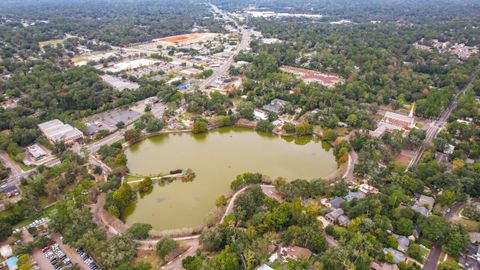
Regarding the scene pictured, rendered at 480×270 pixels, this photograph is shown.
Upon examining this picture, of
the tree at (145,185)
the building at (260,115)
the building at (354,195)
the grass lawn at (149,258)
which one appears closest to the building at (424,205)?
the building at (354,195)

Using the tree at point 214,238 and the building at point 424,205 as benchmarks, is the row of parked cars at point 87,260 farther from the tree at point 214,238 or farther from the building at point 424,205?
the building at point 424,205

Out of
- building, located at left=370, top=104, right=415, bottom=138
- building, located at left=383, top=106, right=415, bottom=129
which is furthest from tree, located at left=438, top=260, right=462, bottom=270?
building, located at left=383, top=106, right=415, bottom=129

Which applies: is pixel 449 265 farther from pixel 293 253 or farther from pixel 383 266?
pixel 293 253

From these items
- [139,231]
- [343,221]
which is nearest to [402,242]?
[343,221]

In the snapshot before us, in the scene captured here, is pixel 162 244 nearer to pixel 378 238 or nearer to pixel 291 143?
pixel 378 238

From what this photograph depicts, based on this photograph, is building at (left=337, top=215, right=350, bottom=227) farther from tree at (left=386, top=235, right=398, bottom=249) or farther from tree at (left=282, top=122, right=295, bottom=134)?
tree at (left=282, top=122, right=295, bottom=134)

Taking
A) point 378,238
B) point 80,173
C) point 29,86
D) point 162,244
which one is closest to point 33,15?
point 29,86
